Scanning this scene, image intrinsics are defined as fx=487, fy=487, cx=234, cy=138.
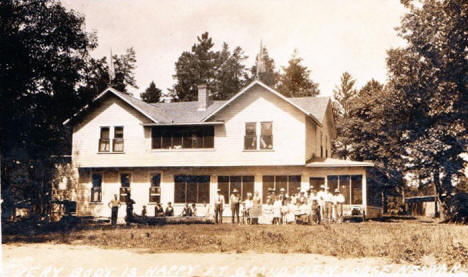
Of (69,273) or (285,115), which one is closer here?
(69,273)

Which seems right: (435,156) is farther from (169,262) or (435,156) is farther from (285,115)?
(169,262)

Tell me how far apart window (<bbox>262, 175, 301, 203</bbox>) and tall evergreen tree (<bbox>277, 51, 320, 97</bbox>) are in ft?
72.8

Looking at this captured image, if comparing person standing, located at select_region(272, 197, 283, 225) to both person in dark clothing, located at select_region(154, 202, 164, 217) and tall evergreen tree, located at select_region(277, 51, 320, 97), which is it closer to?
person in dark clothing, located at select_region(154, 202, 164, 217)

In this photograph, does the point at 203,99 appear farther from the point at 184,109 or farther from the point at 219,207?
the point at 219,207

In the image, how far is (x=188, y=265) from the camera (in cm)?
995

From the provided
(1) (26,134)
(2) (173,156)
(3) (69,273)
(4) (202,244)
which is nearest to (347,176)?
(2) (173,156)

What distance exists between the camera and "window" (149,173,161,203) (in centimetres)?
2595

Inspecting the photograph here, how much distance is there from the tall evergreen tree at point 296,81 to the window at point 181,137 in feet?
72.0

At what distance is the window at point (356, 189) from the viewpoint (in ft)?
78.5

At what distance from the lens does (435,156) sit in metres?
26.3

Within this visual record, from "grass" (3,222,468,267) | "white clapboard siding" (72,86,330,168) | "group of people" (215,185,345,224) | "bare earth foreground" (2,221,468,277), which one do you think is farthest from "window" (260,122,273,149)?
"bare earth foreground" (2,221,468,277)

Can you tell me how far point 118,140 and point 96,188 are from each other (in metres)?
2.93

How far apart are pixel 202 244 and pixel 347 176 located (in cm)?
1309

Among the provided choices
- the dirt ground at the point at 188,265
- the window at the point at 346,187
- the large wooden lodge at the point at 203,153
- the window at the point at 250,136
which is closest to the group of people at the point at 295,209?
the window at the point at 346,187
